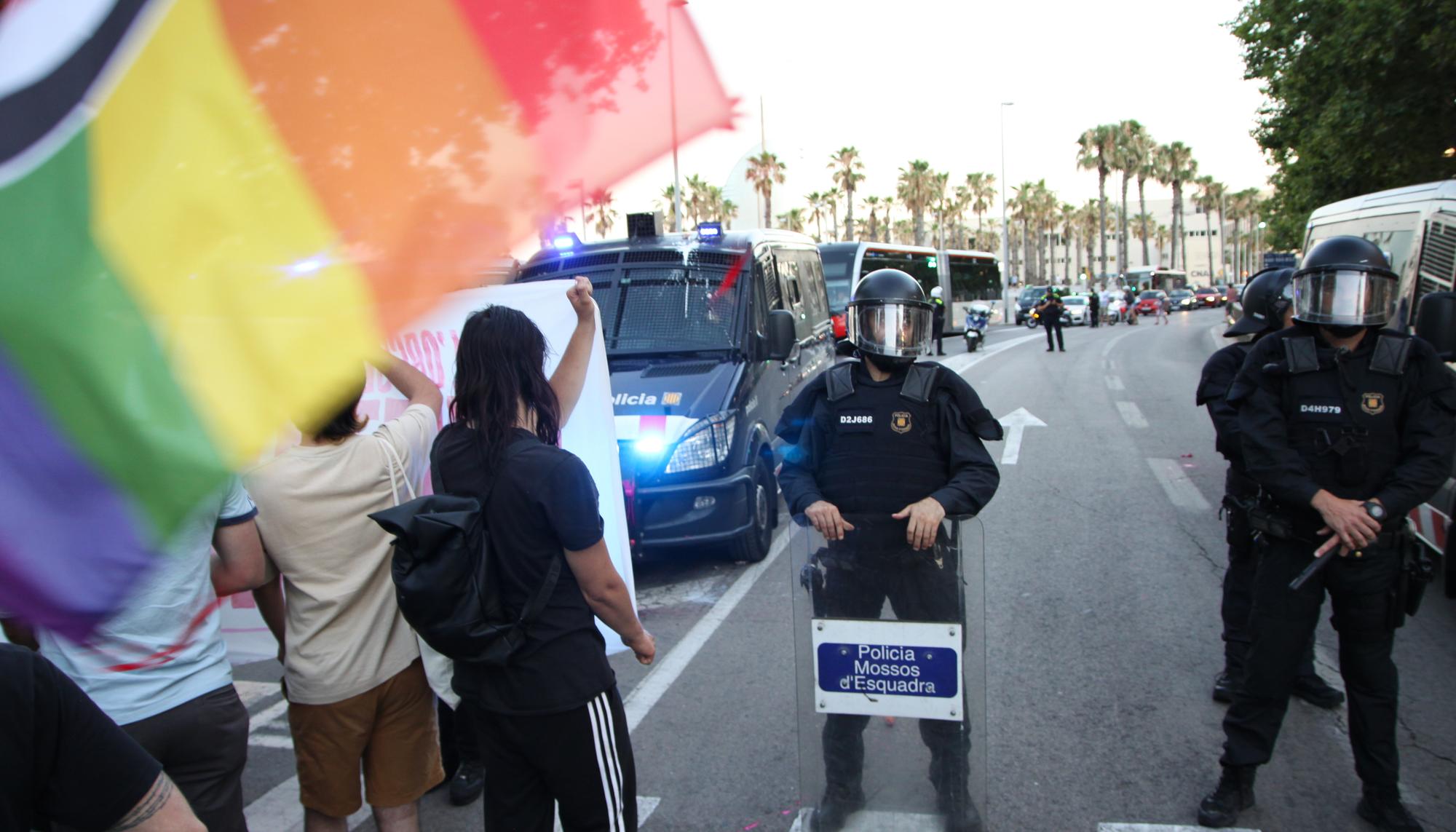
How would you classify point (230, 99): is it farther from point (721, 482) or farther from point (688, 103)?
point (721, 482)

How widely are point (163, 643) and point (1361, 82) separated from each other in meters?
15.9

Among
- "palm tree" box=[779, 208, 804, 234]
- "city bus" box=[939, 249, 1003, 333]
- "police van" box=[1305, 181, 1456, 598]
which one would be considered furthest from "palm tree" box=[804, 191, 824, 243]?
"police van" box=[1305, 181, 1456, 598]

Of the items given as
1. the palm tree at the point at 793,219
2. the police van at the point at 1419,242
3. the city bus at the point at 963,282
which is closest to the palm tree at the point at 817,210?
the palm tree at the point at 793,219

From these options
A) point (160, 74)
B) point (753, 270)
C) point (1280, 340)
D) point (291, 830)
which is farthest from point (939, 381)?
point (753, 270)

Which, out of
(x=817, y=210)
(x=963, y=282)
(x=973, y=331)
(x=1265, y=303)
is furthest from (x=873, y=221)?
(x=1265, y=303)

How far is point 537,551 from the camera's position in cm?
238

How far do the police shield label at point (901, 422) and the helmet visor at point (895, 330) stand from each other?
20 centimetres

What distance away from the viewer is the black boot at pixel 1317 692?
429 centimetres

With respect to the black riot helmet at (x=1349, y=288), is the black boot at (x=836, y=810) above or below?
below

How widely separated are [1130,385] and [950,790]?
15.8 m

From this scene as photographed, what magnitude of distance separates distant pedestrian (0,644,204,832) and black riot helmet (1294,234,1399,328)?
144 inches

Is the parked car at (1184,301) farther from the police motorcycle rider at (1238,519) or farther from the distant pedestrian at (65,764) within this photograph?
the distant pedestrian at (65,764)

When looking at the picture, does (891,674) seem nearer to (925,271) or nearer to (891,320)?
(891,320)

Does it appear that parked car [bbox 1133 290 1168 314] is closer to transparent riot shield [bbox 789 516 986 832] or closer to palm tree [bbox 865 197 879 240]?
palm tree [bbox 865 197 879 240]
